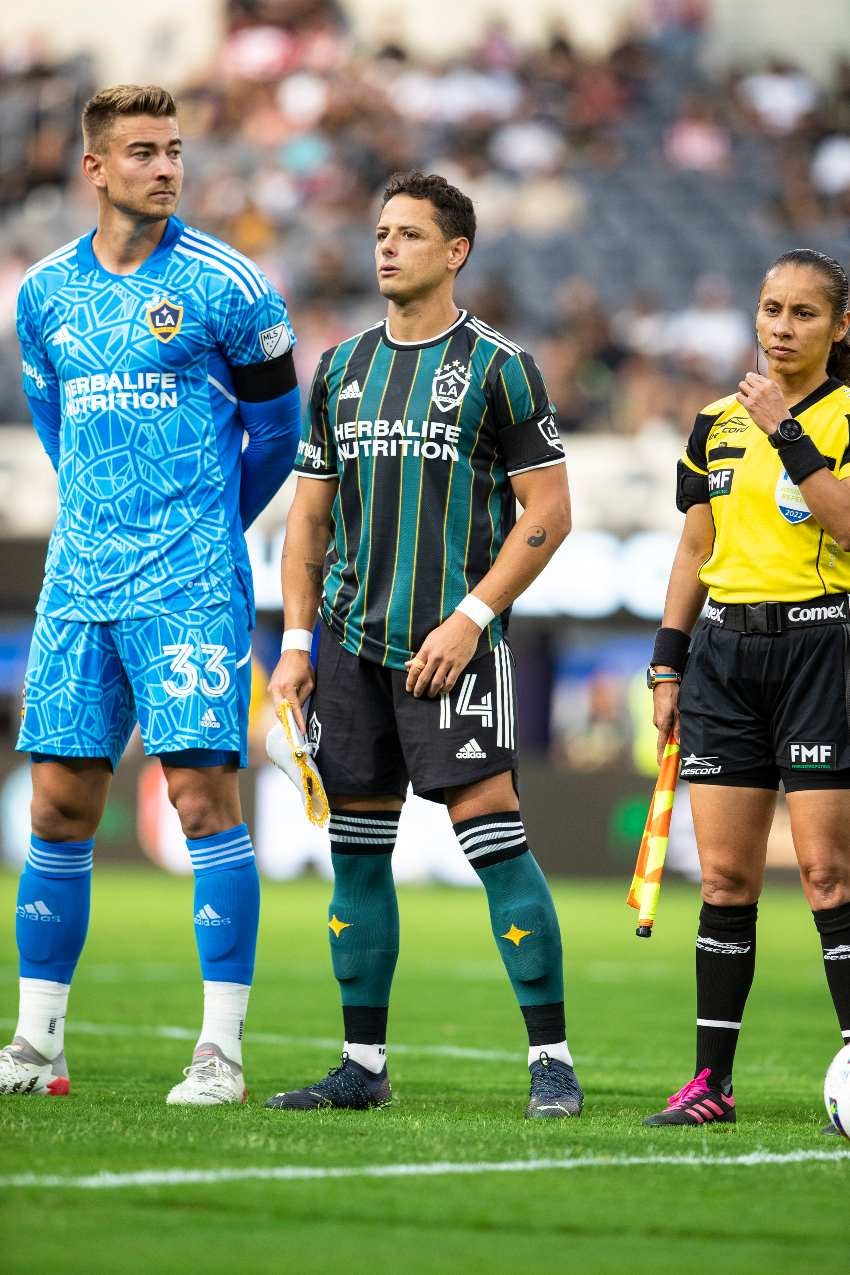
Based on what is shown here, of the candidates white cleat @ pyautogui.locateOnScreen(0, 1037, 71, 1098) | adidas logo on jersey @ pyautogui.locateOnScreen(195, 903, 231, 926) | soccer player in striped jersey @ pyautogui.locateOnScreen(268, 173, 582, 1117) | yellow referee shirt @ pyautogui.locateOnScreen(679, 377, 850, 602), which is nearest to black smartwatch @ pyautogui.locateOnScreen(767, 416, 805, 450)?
yellow referee shirt @ pyautogui.locateOnScreen(679, 377, 850, 602)

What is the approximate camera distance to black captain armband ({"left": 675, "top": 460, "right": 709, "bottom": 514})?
4.89 metres

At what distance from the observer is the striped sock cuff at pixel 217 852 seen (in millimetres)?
4891

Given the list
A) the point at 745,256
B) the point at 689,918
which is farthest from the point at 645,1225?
the point at 745,256

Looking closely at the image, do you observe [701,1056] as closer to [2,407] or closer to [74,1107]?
[74,1107]

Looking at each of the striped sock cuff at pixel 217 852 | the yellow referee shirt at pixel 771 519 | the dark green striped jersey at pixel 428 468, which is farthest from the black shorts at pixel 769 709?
the striped sock cuff at pixel 217 852

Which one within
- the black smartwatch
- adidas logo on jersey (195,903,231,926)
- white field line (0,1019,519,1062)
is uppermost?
the black smartwatch

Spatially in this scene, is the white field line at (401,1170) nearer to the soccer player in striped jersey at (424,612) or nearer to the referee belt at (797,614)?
the soccer player in striped jersey at (424,612)

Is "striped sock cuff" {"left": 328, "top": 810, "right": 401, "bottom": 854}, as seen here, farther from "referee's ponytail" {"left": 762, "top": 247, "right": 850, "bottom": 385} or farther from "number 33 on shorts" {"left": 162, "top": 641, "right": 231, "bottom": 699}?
"referee's ponytail" {"left": 762, "top": 247, "right": 850, "bottom": 385}

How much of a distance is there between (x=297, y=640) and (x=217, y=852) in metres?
0.58

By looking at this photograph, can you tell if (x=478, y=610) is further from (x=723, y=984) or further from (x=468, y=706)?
(x=723, y=984)

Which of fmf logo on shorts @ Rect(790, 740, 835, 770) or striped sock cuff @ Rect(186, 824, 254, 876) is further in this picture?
striped sock cuff @ Rect(186, 824, 254, 876)

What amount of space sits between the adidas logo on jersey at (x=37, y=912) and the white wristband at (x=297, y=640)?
0.90 m

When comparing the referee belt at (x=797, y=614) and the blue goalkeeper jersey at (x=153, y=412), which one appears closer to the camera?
the referee belt at (x=797, y=614)

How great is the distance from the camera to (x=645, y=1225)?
3248 mm
